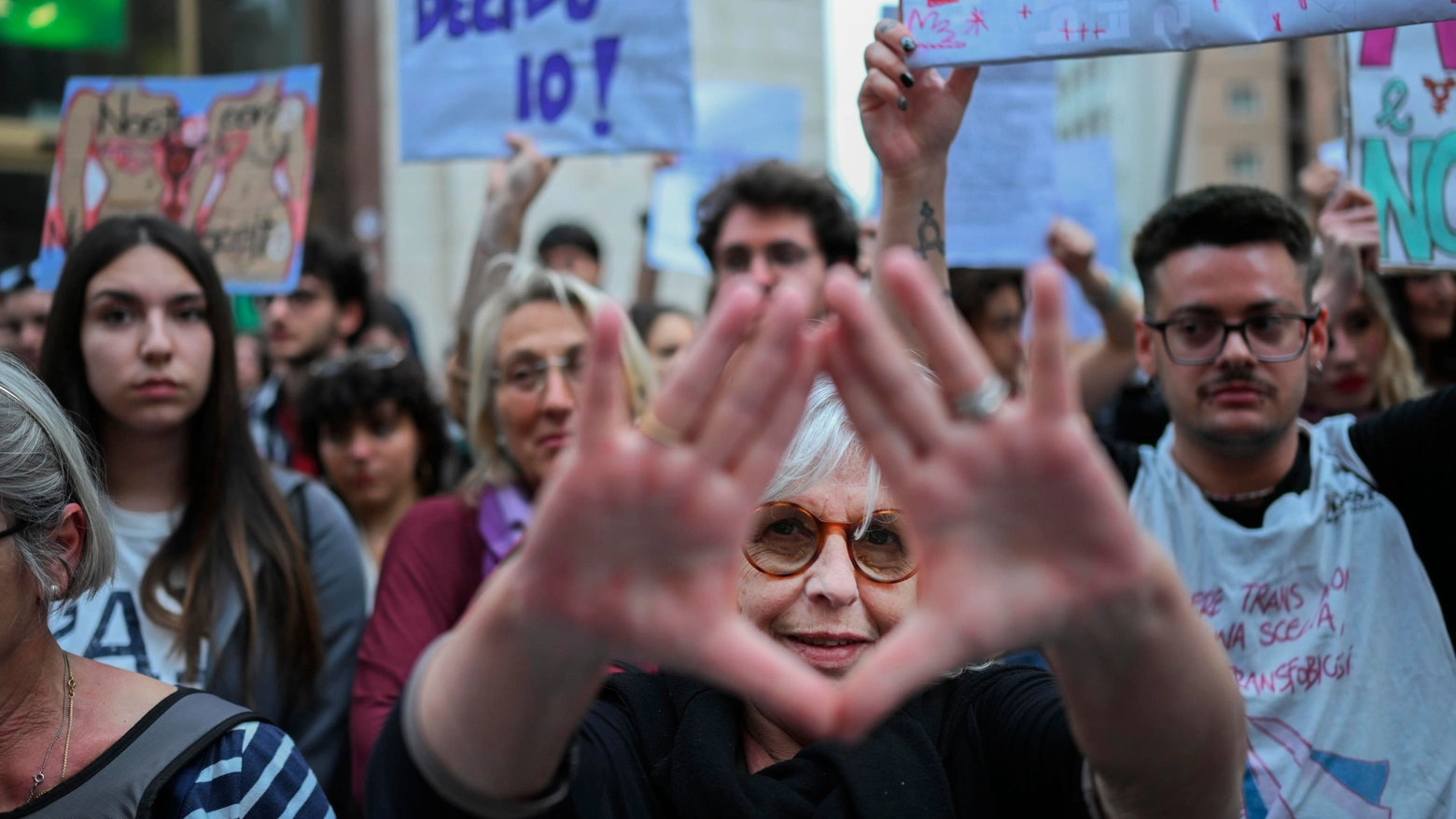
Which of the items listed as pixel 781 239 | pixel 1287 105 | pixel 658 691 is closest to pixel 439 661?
pixel 658 691

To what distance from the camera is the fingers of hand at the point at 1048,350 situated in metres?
1.07

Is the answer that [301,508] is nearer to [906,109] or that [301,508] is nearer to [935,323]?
[906,109]

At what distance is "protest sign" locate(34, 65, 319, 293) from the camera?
367 cm

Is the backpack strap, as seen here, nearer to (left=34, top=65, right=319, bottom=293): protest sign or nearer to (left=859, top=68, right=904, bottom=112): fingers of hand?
(left=34, top=65, right=319, bottom=293): protest sign

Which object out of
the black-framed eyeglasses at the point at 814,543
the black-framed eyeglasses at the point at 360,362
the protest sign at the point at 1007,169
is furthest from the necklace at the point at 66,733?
the protest sign at the point at 1007,169

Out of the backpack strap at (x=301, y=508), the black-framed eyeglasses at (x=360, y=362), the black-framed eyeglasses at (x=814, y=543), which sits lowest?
the backpack strap at (x=301, y=508)

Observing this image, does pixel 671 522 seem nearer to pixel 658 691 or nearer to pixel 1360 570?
pixel 658 691

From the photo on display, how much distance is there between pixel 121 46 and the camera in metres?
8.46

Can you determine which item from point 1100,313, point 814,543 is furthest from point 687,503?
point 1100,313

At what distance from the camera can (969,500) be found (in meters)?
1.15

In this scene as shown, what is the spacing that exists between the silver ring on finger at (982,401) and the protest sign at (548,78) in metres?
→ 3.11

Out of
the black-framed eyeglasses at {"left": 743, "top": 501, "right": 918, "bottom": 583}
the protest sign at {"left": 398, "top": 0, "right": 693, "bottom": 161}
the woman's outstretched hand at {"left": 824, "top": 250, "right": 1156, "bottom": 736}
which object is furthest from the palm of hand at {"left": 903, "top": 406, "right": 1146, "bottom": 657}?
the protest sign at {"left": 398, "top": 0, "right": 693, "bottom": 161}

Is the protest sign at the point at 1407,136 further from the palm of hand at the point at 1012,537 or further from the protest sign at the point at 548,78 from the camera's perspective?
the palm of hand at the point at 1012,537

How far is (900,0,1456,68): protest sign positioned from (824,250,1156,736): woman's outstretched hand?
1.52 meters
